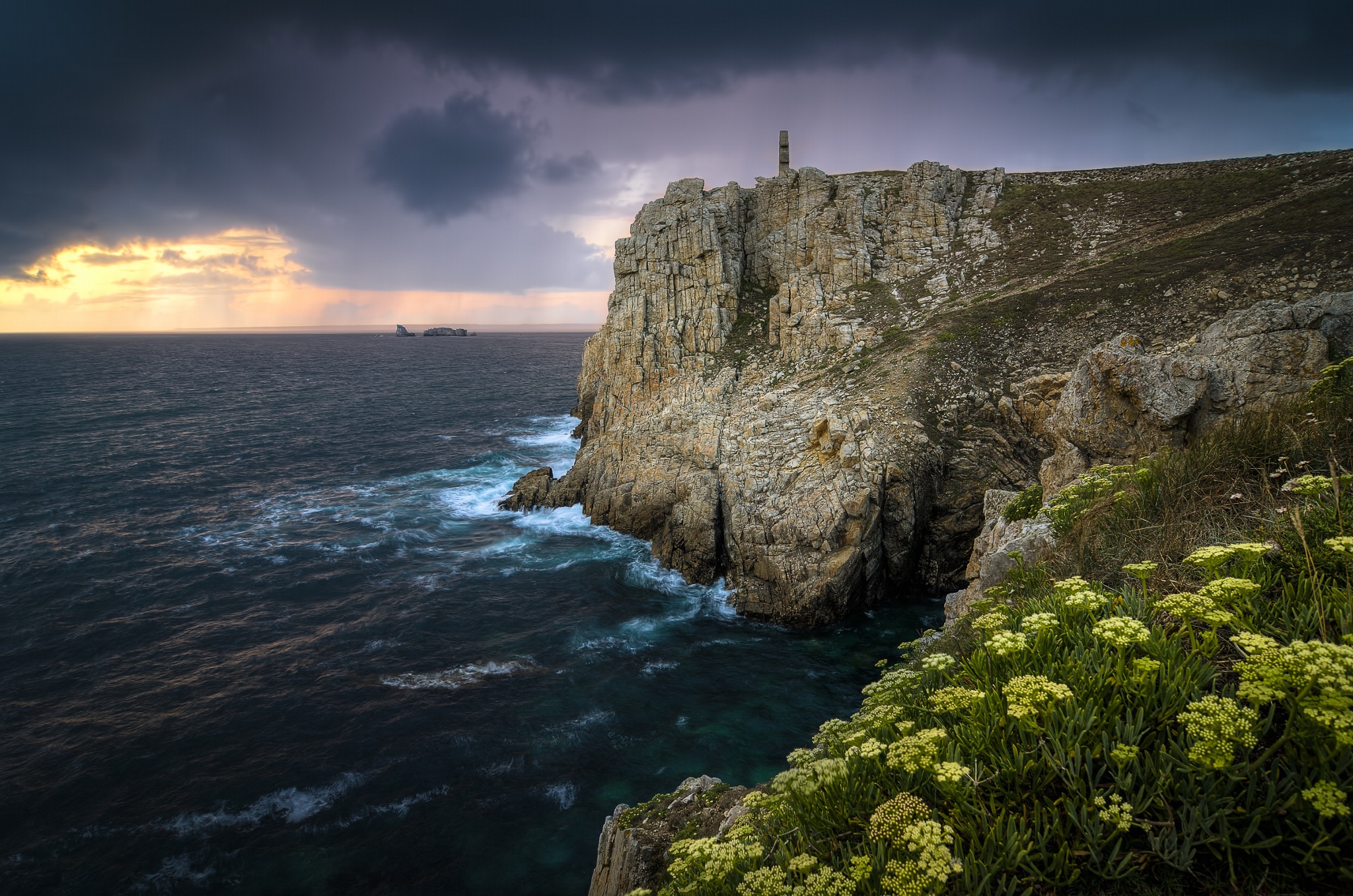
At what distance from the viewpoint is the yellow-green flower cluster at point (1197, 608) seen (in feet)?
14.4

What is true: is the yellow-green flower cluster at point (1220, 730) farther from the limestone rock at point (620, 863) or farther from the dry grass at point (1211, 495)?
the limestone rock at point (620, 863)

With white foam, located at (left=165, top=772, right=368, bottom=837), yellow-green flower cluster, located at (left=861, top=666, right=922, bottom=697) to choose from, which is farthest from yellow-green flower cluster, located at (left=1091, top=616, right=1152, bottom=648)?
white foam, located at (left=165, top=772, right=368, bottom=837)

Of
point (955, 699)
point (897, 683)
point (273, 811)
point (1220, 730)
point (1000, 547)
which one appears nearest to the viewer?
point (1220, 730)

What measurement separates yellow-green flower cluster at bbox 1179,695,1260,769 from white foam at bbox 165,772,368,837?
20.8 meters

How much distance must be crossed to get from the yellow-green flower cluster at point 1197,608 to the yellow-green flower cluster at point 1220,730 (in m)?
0.68

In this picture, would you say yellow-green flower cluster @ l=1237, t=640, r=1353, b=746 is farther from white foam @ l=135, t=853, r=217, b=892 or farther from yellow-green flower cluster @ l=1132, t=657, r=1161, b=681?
white foam @ l=135, t=853, r=217, b=892

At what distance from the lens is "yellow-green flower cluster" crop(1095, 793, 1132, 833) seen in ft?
12.7

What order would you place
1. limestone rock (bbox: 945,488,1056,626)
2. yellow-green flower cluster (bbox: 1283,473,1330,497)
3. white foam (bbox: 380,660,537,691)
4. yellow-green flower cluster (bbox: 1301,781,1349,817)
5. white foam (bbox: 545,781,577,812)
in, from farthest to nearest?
white foam (bbox: 380,660,537,691) < white foam (bbox: 545,781,577,812) < limestone rock (bbox: 945,488,1056,626) < yellow-green flower cluster (bbox: 1283,473,1330,497) < yellow-green flower cluster (bbox: 1301,781,1349,817)

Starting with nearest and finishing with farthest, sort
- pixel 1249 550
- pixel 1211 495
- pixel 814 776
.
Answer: pixel 1249 550 < pixel 814 776 < pixel 1211 495

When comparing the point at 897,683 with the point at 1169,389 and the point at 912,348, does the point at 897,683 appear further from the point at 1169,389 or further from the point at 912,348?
the point at 912,348

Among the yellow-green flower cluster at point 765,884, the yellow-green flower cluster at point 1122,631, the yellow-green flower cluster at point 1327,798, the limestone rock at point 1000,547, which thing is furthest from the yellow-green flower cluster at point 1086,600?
the yellow-green flower cluster at point 765,884

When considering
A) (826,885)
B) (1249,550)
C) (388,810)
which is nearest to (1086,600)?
(1249,550)

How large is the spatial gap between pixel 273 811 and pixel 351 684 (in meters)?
5.70

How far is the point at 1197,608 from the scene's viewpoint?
14.9 feet
